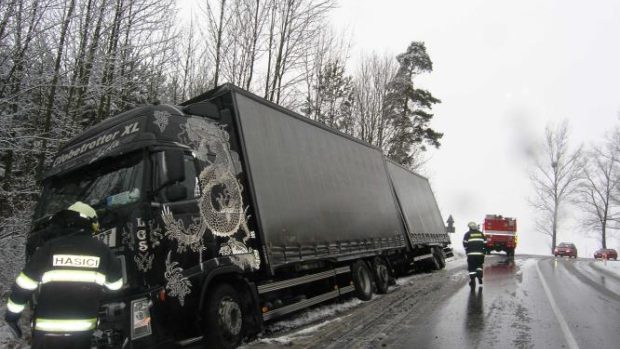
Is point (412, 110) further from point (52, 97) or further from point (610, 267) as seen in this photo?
point (52, 97)

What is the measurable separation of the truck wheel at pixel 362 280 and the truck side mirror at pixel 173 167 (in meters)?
5.23

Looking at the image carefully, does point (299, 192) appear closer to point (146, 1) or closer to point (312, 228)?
point (312, 228)

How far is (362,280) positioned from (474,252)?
3581 millimetres

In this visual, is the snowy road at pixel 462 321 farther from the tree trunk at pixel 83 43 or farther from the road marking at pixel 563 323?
the tree trunk at pixel 83 43

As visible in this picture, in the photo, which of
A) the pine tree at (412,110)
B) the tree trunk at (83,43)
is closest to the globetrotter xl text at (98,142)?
the tree trunk at (83,43)

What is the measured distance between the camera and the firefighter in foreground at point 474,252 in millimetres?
11297

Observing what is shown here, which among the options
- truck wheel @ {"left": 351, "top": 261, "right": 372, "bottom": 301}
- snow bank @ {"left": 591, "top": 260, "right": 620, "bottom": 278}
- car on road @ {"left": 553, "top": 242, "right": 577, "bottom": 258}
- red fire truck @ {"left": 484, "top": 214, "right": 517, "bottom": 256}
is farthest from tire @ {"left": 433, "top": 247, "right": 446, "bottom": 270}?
car on road @ {"left": 553, "top": 242, "right": 577, "bottom": 258}

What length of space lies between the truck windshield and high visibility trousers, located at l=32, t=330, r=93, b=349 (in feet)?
5.33

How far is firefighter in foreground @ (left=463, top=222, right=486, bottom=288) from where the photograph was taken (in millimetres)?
11297

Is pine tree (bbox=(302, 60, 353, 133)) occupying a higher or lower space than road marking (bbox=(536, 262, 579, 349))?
higher

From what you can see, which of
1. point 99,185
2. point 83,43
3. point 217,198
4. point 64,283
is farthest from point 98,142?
point 83,43

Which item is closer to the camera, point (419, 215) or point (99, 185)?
point (99, 185)

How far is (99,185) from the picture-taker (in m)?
5.34

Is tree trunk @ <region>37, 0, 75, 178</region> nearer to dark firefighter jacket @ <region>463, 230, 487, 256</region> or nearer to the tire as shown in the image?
dark firefighter jacket @ <region>463, 230, 487, 256</region>
